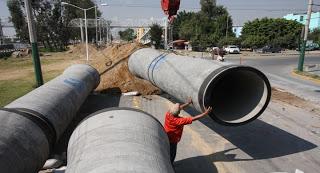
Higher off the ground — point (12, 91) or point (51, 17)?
point (51, 17)

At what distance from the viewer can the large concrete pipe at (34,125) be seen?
5254 millimetres

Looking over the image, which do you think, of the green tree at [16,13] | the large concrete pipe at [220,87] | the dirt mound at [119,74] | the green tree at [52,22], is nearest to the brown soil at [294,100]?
the large concrete pipe at [220,87]

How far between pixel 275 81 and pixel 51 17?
6507cm

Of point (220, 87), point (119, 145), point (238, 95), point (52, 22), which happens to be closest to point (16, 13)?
point (52, 22)

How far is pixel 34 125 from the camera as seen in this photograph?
627 centimetres

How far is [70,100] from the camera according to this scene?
29.9 feet

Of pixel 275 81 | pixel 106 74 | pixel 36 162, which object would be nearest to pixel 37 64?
pixel 106 74

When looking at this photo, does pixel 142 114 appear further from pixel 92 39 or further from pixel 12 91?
pixel 92 39

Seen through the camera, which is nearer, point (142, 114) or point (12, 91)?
point (142, 114)

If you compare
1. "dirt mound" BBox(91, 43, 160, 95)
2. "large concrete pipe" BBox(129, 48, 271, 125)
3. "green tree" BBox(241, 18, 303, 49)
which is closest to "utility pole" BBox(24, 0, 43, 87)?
"dirt mound" BBox(91, 43, 160, 95)

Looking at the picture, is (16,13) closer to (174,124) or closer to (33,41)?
(33,41)

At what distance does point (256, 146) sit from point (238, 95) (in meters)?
1.50

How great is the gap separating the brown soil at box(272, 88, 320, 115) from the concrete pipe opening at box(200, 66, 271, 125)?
17.9ft

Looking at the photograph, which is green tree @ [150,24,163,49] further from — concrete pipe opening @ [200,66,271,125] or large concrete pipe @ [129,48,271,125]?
concrete pipe opening @ [200,66,271,125]
